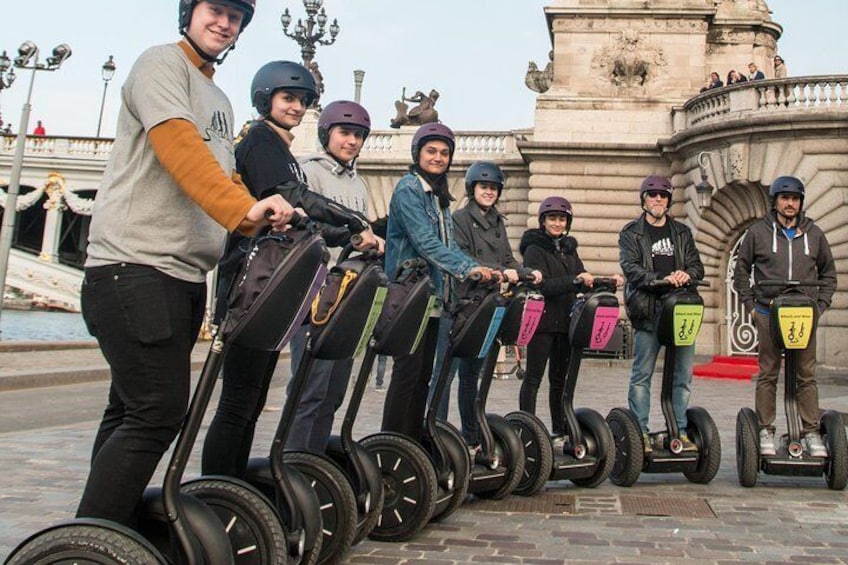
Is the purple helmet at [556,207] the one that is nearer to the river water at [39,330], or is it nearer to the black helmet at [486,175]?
the black helmet at [486,175]

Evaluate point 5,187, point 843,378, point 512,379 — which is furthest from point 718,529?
point 5,187

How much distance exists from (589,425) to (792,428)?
1327 millimetres

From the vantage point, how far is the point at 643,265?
6559 millimetres

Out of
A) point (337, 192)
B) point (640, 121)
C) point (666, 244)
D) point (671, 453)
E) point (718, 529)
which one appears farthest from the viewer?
point (640, 121)

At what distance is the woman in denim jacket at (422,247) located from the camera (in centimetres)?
476

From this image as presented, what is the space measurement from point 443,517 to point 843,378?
1511cm

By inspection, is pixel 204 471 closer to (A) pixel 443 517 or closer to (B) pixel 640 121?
(A) pixel 443 517

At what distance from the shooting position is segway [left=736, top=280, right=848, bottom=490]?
5.98 metres

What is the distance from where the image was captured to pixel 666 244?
21.7ft

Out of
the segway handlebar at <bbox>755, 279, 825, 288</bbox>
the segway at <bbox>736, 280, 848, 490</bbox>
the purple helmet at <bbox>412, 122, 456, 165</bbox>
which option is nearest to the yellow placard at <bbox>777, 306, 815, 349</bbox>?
the segway at <bbox>736, 280, 848, 490</bbox>

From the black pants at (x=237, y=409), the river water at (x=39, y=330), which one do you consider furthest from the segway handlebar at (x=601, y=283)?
the river water at (x=39, y=330)

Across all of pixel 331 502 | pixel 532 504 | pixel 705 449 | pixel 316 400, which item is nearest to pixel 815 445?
pixel 705 449

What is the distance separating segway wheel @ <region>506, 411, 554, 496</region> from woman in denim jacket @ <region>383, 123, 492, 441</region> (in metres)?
1.04

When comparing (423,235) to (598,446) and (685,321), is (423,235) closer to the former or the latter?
(598,446)
